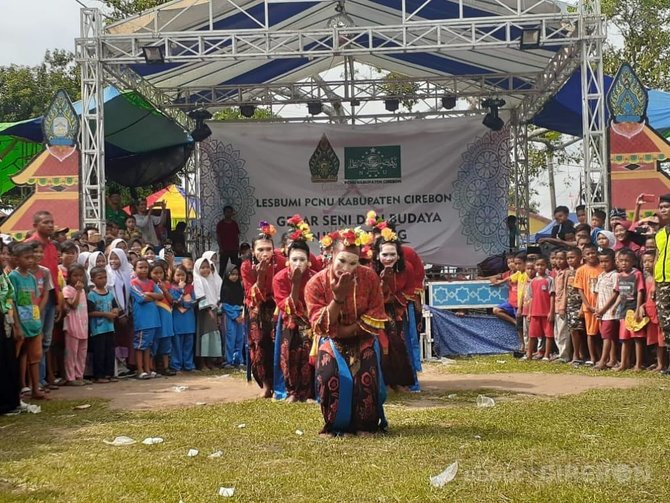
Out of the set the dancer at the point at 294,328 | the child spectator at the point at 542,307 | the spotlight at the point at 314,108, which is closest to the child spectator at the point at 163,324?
the dancer at the point at 294,328

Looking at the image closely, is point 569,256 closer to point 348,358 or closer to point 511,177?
point 348,358

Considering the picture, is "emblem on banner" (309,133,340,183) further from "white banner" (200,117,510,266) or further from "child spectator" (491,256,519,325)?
"child spectator" (491,256,519,325)

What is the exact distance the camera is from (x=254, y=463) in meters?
5.02

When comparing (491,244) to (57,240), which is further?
(491,244)

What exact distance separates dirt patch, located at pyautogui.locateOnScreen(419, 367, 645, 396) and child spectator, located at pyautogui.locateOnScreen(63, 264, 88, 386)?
11.6ft

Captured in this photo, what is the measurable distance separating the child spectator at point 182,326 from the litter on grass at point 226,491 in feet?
21.3

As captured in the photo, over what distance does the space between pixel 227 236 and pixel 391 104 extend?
160 inches

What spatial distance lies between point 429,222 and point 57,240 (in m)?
8.51

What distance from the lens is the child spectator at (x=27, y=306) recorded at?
7.77 m

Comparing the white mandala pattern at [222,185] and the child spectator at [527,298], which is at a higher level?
the white mandala pattern at [222,185]

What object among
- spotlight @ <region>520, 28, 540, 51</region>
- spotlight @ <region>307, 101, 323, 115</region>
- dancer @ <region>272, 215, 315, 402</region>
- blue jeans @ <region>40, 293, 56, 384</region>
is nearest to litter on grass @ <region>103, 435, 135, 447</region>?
dancer @ <region>272, 215, 315, 402</region>

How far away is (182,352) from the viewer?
36.3 ft

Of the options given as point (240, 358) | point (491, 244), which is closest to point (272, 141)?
point (491, 244)

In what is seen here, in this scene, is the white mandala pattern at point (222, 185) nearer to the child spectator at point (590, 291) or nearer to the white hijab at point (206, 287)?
the white hijab at point (206, 287)
